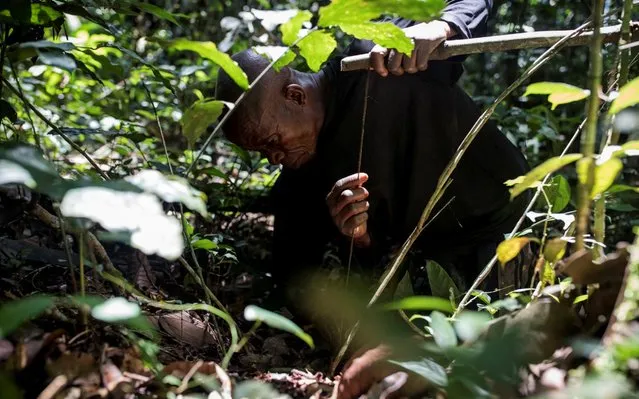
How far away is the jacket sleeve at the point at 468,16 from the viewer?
66.2 inches

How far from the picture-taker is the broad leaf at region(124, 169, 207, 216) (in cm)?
76

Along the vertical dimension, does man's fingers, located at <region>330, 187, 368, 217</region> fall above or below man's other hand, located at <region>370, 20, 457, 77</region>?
below

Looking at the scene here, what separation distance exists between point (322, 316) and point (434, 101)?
0.75 meters

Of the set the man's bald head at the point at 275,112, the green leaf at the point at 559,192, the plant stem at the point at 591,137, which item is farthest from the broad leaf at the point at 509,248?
the man's bald head at the point at 275,112

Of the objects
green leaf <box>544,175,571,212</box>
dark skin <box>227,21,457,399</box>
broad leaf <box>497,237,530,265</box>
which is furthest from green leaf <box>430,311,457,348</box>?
dark skin <box>227,21,457,399</box>

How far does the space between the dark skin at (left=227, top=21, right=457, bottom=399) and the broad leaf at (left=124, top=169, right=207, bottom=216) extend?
761mm

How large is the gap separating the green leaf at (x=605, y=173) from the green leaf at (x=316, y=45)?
21.2 inches

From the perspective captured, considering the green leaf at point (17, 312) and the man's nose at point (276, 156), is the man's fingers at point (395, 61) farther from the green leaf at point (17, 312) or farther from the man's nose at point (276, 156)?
the green leaf at point (17, 312)

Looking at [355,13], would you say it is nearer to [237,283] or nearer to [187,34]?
[237,283]

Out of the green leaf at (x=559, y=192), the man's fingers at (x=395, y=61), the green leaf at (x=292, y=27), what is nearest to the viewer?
the green leaf at (x=292, y=27)

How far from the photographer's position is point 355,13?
995 mm

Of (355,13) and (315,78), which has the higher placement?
(355,13)

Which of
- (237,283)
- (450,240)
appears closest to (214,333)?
(237,283)

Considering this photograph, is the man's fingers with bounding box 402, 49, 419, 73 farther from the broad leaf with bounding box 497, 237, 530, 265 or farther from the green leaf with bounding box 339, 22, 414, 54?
the broad leaf with bounding box 497, 237, 530, 265
